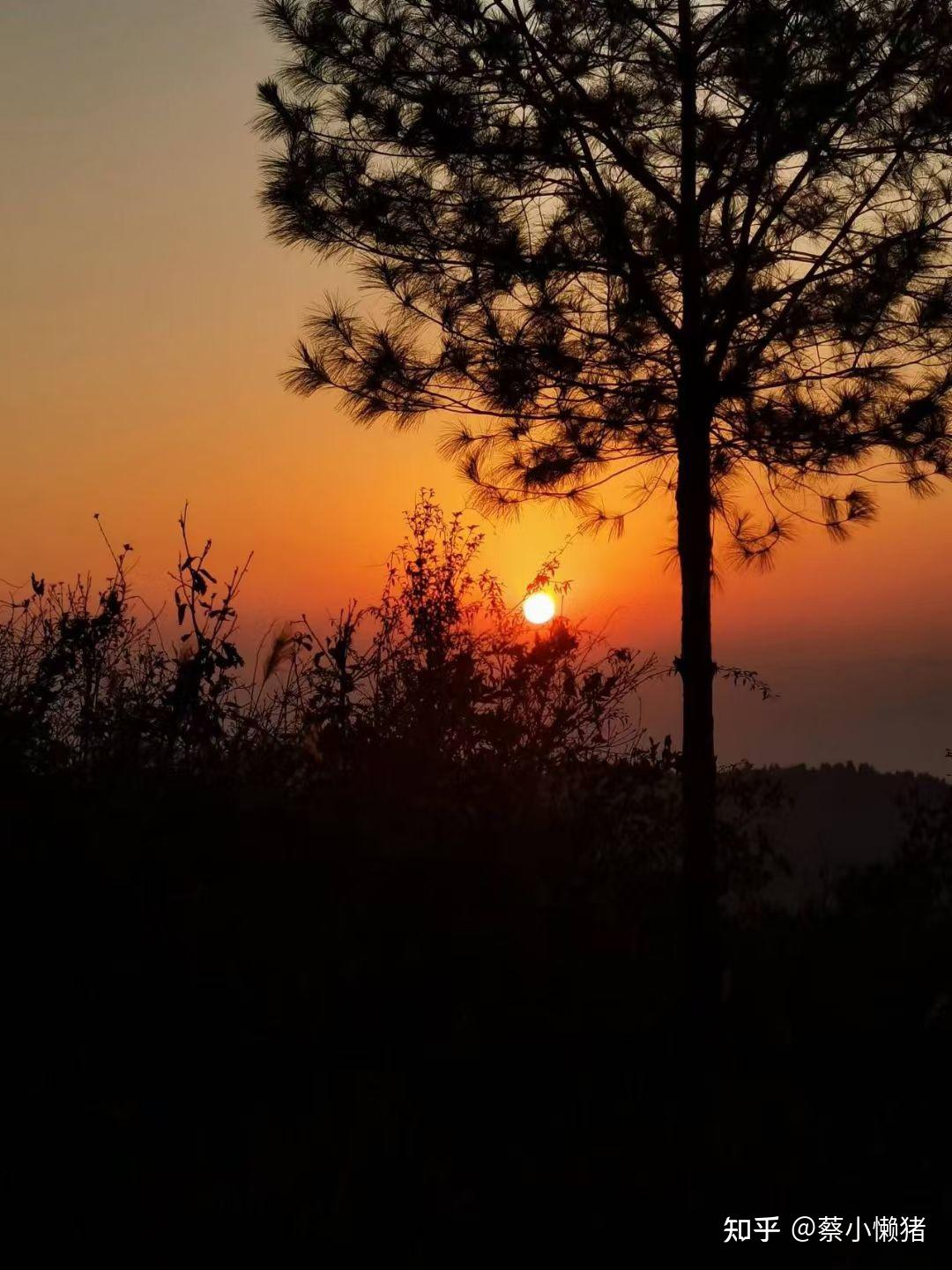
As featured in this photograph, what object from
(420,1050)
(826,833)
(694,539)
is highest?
(694,539)

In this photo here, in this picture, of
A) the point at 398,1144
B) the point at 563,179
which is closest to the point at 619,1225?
the point at 398,1144

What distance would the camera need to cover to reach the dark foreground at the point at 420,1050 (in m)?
4.39

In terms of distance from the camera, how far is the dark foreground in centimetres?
439

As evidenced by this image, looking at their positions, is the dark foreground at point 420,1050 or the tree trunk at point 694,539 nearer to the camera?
the dark foreground at point 420,1050

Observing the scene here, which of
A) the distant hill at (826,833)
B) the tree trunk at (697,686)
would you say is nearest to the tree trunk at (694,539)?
the tree trunk at (697,686)

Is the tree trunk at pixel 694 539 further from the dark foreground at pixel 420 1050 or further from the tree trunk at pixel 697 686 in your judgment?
the dark foreground at pixel 420 1050

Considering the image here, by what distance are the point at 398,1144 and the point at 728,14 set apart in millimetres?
5753

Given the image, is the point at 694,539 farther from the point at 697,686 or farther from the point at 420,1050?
the point at 420,1050

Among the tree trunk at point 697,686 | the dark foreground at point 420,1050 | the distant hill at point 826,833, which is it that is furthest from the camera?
the distant hill at point 826,833

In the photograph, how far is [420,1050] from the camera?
18.3ft

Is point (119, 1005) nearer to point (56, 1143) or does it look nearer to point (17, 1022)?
point (17, 1022)

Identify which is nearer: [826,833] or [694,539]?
[694,539]

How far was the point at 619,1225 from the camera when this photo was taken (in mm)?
4457

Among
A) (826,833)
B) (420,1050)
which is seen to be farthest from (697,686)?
(826,833)
